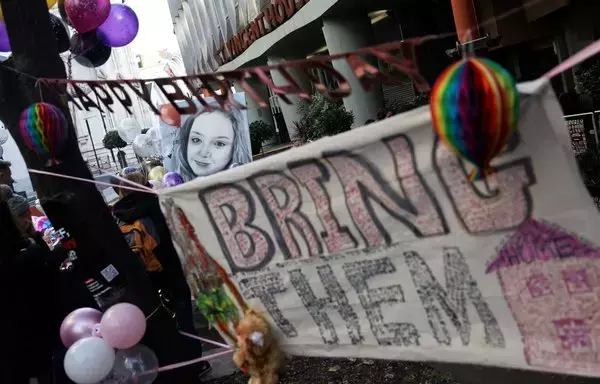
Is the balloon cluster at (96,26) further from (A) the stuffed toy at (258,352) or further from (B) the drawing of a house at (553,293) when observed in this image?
(B) the drawing of a house at (553,293)

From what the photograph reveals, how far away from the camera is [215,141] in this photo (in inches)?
243

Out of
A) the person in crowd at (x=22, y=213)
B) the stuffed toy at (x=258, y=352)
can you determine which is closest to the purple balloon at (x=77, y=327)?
the person in crowd at (x=22, y=213)

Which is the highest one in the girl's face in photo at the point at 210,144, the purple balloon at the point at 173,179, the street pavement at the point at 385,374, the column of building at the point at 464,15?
the column of building at the point at 464,15

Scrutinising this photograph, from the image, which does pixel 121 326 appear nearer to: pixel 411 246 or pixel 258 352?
pixel 258 352

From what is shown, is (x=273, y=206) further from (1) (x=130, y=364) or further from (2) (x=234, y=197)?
(1) (x=130, y=364)

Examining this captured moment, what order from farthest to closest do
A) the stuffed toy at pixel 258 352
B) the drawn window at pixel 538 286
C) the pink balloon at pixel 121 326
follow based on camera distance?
the pink balloon at pixel 121 326
the stuffed toy at pixel 258 352
the drawn window at pixel 538 286

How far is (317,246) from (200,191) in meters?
0.72

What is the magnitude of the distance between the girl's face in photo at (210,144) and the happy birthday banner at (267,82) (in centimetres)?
241

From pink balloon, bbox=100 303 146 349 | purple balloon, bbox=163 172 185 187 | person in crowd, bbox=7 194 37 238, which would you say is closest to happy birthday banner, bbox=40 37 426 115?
person in crowd, bbox=7 194 37 238

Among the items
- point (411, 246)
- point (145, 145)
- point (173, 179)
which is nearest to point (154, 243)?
point (173, 179)

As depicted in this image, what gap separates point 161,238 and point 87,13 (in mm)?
1746

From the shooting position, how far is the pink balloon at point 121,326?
A: 332 centimetres

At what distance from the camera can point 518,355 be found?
2.20m

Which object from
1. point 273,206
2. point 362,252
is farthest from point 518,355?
point 273,206
